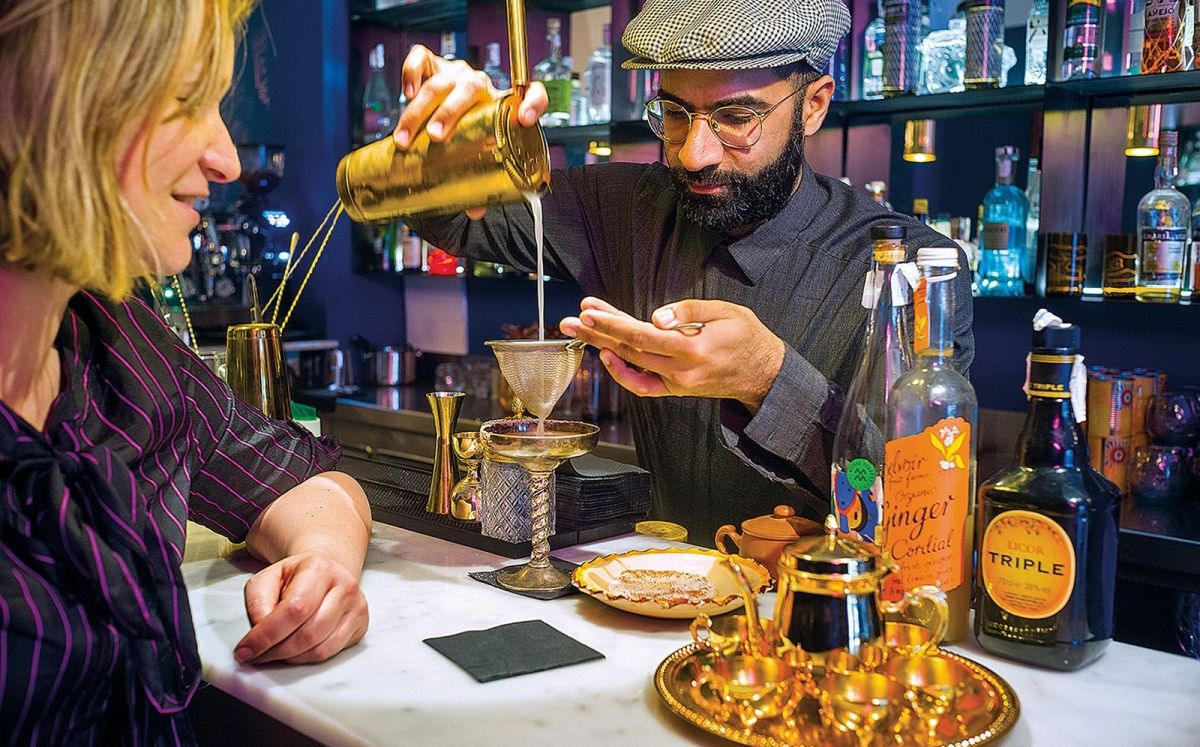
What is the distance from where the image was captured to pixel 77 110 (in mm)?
895

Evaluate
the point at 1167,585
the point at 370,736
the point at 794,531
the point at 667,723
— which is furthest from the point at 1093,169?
the point at 370,736

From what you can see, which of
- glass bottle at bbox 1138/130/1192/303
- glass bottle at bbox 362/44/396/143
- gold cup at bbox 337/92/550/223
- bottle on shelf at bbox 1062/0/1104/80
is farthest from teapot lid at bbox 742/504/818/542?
glass bottle at bbox 362/44/396/143

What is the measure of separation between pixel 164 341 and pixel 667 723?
2.47 ft

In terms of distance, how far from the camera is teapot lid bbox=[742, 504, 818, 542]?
1385 mm

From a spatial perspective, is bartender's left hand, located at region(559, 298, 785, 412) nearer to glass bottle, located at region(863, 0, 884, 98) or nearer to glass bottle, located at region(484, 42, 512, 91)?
glass bottle, located at region(863, 0, 884, 98)

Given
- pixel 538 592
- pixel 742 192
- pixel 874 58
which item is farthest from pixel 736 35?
pixel 874 58

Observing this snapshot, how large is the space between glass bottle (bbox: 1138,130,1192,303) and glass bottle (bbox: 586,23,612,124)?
1700 millimetres

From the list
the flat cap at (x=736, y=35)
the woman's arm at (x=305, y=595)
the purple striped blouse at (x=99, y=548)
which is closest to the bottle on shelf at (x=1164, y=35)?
the flat cap at (x=736, y=35)

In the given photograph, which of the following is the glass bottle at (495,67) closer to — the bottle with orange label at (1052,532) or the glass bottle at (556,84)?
the glass bottle at (556,84)

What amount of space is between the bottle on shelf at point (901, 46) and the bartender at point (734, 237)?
2.62 feet

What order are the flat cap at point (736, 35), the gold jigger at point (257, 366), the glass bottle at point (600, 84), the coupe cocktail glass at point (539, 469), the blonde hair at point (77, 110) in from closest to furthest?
the blonde hair at point (77, 110)
the coupe cocktail glass at point (539, 469)
the gold jigger at point (257, 366)
the flat cap at point (736, 35)
the glass bottle at point (600, 84)

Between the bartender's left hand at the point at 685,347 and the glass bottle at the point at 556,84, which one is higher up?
the glass bottle at the point at 556,84

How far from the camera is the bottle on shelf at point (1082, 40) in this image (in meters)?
2.62

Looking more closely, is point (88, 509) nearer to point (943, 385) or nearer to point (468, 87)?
point (468, 87)
